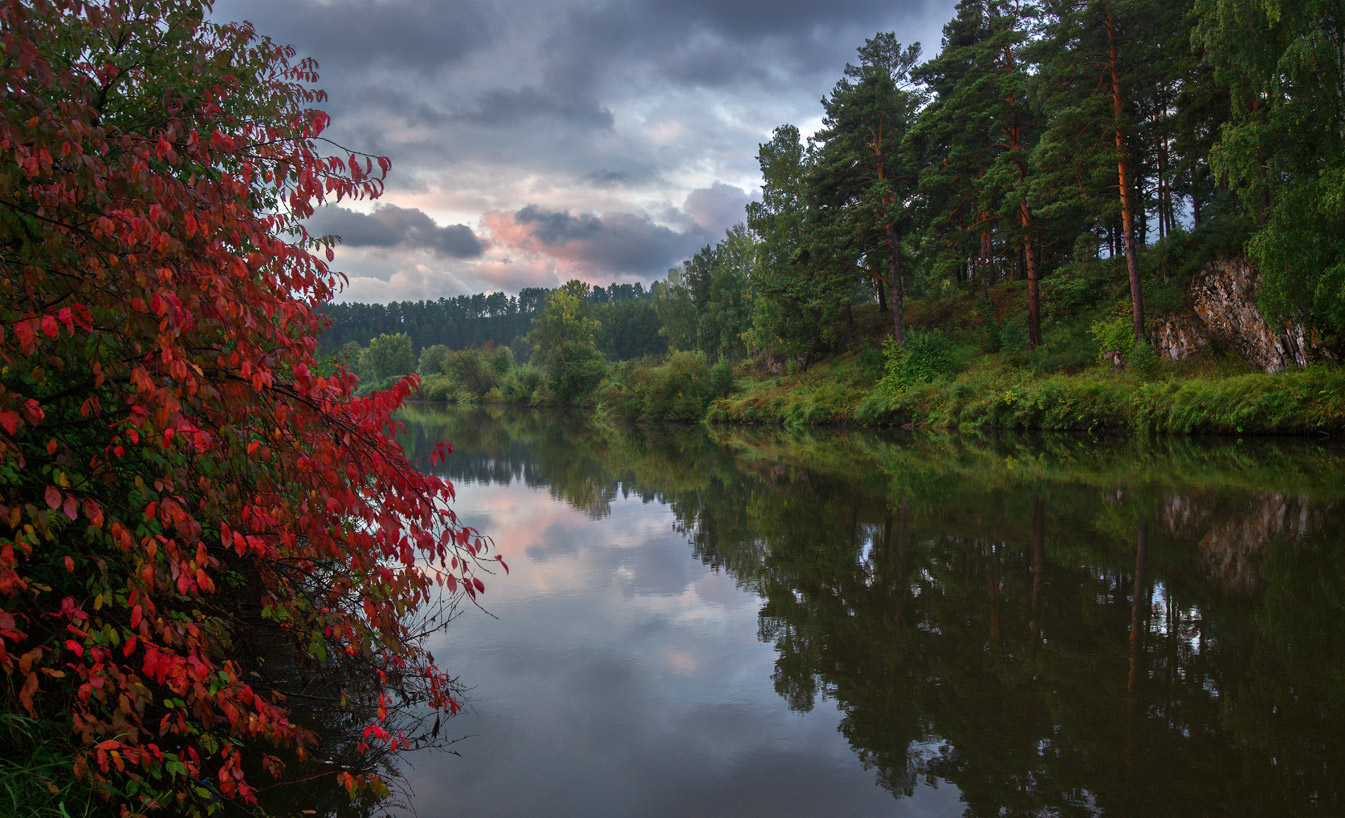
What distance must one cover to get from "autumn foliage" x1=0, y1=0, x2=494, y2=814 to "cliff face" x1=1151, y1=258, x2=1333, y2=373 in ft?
72.5

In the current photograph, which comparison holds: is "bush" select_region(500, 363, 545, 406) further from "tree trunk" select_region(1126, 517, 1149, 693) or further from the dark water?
"tree trunk" select_region(1126, 517, 1149, 693)

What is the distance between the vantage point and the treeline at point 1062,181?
1570 centimetres

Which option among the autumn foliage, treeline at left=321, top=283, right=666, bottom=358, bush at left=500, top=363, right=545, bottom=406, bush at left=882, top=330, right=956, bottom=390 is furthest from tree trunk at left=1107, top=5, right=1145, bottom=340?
treeline at left=321, top=283, right=666, bottom=358

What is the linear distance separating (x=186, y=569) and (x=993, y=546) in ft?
26.1

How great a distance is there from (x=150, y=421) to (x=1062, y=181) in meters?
25.8

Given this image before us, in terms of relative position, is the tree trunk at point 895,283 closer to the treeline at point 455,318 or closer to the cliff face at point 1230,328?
the cliff face at point 1230,328

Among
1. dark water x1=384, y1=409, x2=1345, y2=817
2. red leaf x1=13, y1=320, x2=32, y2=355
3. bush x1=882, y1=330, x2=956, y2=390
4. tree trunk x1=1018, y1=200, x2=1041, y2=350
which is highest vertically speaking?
tree trunk x1=1018, y1=200, x2=1041, y2=350

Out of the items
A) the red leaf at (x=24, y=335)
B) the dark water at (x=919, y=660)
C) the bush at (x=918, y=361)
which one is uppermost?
the bush at (x=918, y=361)

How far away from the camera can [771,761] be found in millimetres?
3988

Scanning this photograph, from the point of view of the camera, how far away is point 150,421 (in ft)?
7.98

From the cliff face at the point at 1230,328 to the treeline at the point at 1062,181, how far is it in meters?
0.61

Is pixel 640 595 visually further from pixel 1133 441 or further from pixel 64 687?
pixel 1133 441

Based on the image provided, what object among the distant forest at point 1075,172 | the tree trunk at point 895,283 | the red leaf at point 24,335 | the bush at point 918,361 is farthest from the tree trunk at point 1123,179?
the red leaf at point 24,335

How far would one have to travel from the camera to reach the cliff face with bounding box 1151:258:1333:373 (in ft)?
59.6
